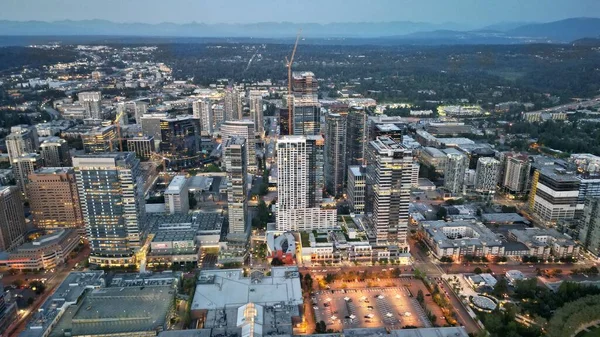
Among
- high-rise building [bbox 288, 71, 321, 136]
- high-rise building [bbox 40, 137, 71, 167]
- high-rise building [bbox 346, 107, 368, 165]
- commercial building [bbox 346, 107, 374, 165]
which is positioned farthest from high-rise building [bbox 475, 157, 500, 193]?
high-rise building [bbox 40, 137, 71, 167]

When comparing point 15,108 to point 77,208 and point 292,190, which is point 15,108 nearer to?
point 77,208

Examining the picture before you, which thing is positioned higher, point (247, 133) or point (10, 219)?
point (247, 133)

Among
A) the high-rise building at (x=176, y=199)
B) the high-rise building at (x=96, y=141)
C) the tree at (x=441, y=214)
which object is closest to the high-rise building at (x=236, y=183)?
the high-rise building at (x=176, y=199)

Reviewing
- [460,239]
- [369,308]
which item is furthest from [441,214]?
[369,308]

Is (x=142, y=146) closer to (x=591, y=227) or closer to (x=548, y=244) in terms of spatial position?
(x=548, y=244)

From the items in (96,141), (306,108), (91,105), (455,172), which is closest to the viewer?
(96,141)

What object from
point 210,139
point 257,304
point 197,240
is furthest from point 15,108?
point 257,304

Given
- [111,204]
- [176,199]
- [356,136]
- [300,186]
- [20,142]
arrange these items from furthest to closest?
1. [20,142]
2. [356,136]
3. [176,199]
4. [300,186]
5. [111,204]

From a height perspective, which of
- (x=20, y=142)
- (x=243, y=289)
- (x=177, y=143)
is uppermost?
(x=20, y=142)

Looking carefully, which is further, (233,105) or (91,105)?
(91,105)
